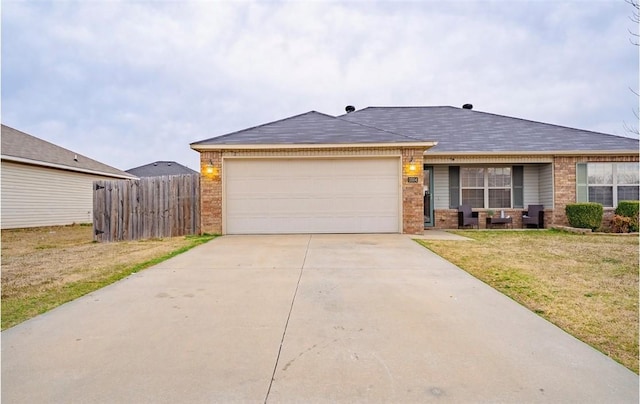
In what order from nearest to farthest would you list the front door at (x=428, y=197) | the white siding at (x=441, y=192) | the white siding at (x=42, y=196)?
the front door at (x=428, y=197) < the white siding at (x=441, y=192) < the white siding at (x=42, y=196)

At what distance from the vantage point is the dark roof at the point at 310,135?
9773 millimetres

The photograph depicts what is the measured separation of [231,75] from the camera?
18422 millimetres

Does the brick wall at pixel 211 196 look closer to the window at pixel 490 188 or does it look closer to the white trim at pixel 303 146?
the white trim at pixel 303 146

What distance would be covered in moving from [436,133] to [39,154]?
712 inches

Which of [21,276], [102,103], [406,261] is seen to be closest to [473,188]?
[406,261]

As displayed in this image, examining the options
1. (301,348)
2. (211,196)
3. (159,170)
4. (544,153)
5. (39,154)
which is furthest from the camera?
(159,170)

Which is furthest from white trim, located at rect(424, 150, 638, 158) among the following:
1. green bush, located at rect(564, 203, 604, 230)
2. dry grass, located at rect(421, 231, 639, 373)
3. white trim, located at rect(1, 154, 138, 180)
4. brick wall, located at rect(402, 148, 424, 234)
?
white trim, located at rect(1, 154, 138, 180)

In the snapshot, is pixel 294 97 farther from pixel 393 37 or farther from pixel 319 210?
pixel 319 210

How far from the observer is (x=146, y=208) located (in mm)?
9875

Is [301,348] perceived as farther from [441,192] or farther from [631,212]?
[631,212]

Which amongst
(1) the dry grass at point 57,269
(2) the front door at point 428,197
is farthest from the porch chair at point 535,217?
(1) the dry grass at point 57,269

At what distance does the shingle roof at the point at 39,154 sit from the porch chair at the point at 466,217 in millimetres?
18075

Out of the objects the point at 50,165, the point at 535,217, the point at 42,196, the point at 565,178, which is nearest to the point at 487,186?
the point at 535,217

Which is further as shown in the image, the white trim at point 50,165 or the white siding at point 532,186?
the white trim at point 50,165
